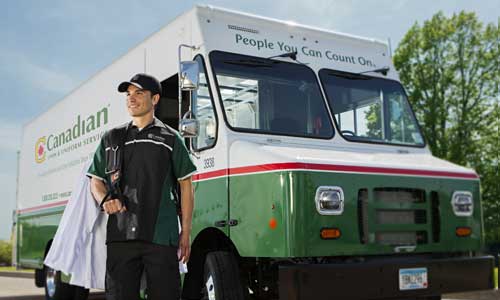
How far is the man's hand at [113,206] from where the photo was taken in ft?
13.1

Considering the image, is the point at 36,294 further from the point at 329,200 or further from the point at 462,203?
the point at 462,203

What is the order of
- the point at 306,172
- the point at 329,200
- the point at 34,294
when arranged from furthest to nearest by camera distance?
the point at 34,294, the point at 329,200, the point at 306,172

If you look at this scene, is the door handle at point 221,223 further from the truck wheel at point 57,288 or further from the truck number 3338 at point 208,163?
the truck wheel at point 57,288

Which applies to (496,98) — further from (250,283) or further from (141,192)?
(141,192)

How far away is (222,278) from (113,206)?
6.80ft

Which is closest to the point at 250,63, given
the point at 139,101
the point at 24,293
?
the point at 139,101

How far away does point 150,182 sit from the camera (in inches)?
158

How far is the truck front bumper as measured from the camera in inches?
213

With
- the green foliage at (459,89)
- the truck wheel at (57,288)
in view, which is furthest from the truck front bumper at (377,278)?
the green foliage at (459,89)

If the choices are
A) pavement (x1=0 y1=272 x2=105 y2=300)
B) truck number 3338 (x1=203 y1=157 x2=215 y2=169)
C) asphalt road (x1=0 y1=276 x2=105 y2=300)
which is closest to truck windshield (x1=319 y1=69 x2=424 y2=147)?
truck number 3338 (x1=203 y1=157 x2=215 y2=169)

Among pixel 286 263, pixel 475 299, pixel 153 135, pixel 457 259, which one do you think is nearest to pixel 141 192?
pixel 153 135

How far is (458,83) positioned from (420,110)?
2114 millimetres

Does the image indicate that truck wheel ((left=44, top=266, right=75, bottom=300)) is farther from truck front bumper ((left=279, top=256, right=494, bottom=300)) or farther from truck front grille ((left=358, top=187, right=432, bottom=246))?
truck front grille ((left=358, top=187, right=432, bottom=246))

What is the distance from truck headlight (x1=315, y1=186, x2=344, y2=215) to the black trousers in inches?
74.4
